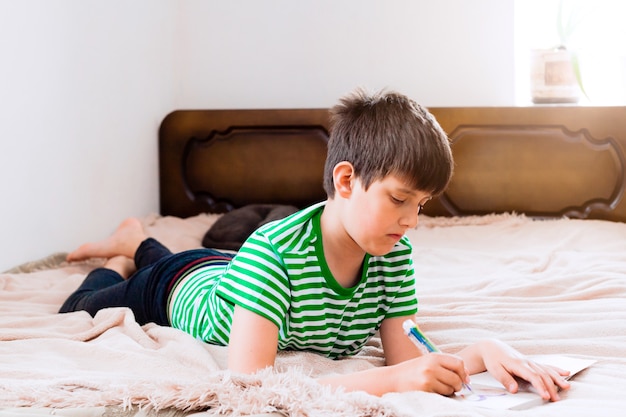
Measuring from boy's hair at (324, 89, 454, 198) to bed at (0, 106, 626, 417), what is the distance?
0.30 meters

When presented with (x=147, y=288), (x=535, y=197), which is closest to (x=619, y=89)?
(x=535, y=197)

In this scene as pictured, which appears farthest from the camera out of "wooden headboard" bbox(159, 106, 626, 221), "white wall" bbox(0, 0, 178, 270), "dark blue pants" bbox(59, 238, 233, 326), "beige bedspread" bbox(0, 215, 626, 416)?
"wooden headboard" bbox(159, 106, 626, 221)

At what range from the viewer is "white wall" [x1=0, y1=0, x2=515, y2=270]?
2363 millimetres

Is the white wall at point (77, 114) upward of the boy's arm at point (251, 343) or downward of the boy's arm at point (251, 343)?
upward

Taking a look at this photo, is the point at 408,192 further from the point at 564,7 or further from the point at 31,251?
the point at 564,7

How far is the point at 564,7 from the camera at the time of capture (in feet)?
9.75

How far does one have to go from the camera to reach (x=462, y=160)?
9.12 ft

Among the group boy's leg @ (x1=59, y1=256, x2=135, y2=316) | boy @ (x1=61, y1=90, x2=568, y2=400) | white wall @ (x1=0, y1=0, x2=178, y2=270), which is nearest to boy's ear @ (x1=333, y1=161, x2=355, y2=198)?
boy @ (x1=61, y1=90, x2=568, y2=400)

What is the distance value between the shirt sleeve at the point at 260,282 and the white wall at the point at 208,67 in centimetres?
119

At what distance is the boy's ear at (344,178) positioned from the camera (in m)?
1.19

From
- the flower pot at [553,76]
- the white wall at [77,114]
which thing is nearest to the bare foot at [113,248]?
the white wall at [77,114]

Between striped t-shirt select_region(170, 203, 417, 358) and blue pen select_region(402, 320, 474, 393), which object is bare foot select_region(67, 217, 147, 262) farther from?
blue pen select_region(402, 320, 474, 393)

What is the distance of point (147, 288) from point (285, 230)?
1.71 ft

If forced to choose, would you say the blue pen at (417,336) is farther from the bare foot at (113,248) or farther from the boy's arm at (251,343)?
the bare foot at (113,248)
